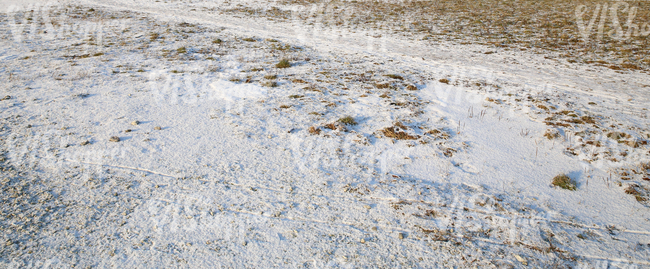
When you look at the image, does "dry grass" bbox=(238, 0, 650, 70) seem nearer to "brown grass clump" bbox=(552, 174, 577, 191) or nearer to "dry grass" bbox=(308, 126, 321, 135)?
"brown grass clump" bbox=(552, 174, 577, 191)

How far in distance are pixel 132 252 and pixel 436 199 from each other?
4.21m

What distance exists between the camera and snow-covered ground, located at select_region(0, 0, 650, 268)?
156 inches

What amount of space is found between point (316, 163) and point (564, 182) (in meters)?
4.19

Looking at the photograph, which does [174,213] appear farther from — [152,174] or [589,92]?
[589,92]

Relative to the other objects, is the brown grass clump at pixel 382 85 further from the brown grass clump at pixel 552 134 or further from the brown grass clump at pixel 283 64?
the brown grass clump at pixel 552 134

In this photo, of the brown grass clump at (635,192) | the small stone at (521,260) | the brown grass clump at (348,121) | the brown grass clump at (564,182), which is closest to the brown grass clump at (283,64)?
the brown grass clump at (348,121)

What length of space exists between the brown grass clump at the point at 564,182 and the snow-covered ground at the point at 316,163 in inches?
4.7

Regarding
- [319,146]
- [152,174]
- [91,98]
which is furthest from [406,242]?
[91,98]

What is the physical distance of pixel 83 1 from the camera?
22781mm

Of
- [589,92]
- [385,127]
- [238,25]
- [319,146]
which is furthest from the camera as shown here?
[238,25]

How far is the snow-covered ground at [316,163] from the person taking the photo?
13.0 ft

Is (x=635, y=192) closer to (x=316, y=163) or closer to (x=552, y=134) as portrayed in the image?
(x=552, y=134)

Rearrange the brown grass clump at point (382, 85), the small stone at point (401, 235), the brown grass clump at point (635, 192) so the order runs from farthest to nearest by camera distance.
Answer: the brown grass clump at point (382, 85) → the brown grass clump at point (635, 192) → the small stone at point (401, 235)

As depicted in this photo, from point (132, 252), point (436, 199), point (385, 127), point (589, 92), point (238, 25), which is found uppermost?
point (238, 25)
